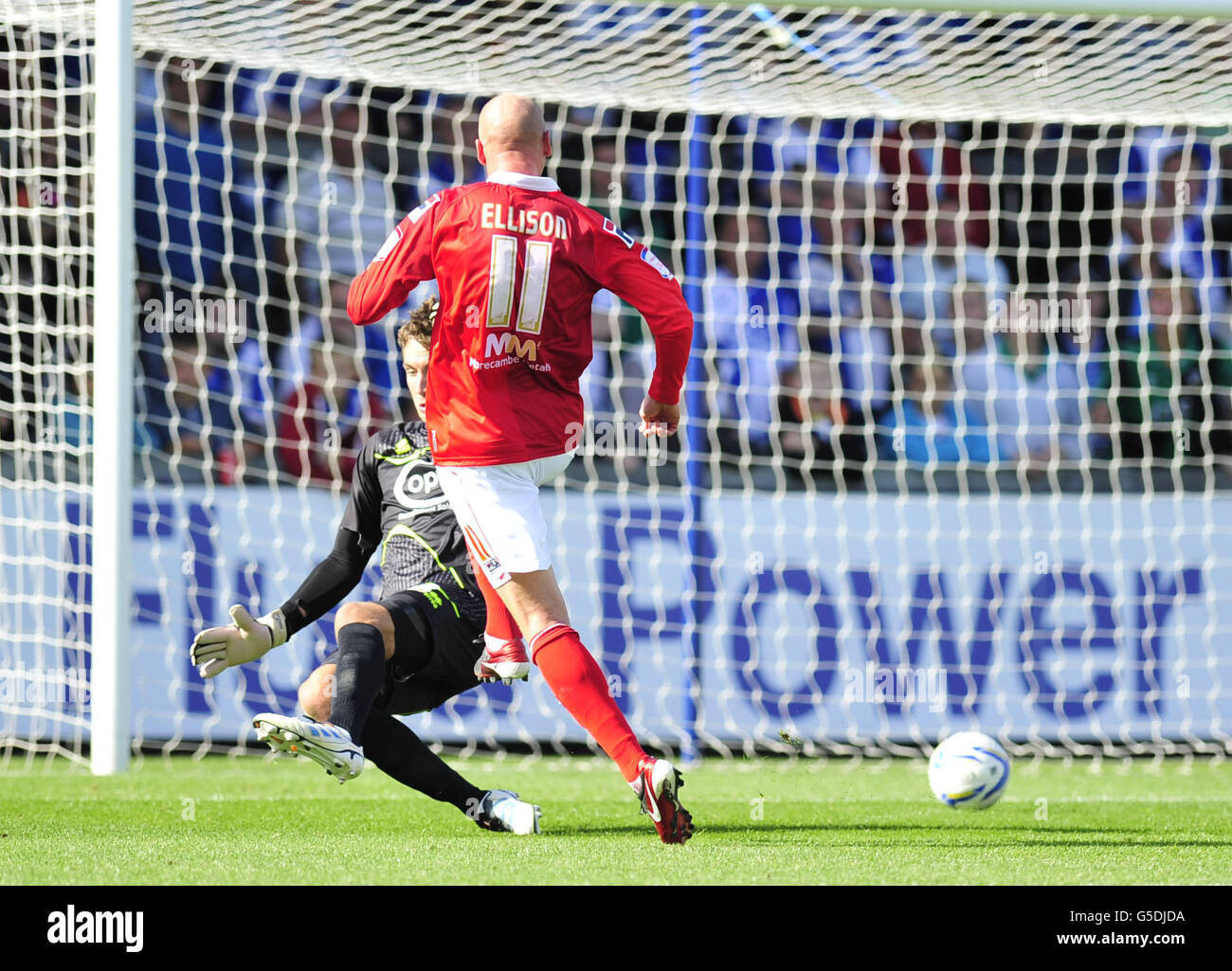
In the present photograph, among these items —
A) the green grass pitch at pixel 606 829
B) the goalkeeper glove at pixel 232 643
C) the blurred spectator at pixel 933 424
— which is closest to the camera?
the green grass pitch at pixel 606 829

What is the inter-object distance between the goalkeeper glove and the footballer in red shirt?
2.18ft

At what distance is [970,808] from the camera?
13.8 ft

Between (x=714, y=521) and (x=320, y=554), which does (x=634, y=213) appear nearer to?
(x=714, y=521)

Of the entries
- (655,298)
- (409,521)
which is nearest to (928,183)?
(409,521)

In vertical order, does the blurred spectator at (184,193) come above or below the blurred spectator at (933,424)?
above

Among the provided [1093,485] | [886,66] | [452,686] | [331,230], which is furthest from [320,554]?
[1093,485]

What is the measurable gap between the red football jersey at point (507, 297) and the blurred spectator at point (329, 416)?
3665mm

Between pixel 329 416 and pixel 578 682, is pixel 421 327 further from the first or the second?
pixel 329 416

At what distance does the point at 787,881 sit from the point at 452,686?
5.11ft

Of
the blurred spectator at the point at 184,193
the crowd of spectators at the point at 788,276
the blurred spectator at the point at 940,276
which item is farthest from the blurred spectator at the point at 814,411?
the blurred spectator at the point at 184,193

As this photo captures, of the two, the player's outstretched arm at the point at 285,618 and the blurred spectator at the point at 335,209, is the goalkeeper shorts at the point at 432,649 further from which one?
the blurred spectator at the point at 335,209
